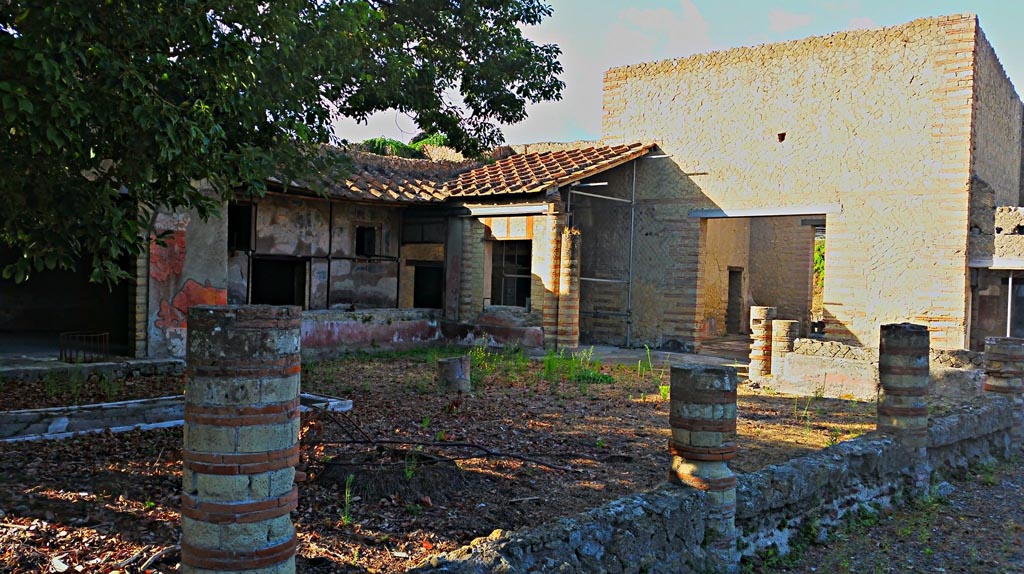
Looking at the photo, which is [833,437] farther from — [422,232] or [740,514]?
[422,232]

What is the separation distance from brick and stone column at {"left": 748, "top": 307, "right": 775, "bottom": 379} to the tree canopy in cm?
726

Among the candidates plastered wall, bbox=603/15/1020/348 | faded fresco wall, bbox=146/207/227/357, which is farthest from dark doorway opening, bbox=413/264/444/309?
faded fresco wall, bbox=146/207/227/357

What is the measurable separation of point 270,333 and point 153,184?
8.98ft

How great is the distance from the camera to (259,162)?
559 cm

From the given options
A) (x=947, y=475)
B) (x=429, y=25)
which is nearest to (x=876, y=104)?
(x=947, y=475)

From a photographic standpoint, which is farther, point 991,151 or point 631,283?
point 631,283

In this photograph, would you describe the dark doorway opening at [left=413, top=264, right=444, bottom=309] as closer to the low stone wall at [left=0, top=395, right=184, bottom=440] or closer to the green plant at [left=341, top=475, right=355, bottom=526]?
the low stone wall at [left=0, top=395, right=184, bottom=440]

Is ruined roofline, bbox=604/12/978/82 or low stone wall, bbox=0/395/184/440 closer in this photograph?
low stone wall, bbox=0/395/184/440

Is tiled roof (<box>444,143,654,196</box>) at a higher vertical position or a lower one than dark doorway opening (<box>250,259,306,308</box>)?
higher

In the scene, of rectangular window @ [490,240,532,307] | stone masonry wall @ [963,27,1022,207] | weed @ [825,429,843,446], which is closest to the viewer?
weed @ [825,429,843,446]

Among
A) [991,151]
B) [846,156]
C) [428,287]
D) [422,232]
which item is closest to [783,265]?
[991,151]

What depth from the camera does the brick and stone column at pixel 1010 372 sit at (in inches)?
350

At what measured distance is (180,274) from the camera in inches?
424

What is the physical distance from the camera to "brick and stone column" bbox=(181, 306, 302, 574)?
9.75 ft
